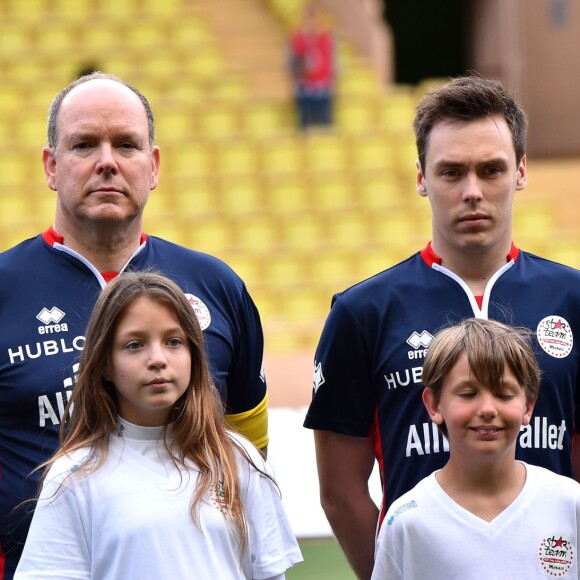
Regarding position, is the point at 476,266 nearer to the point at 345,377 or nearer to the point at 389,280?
the point at 389,280

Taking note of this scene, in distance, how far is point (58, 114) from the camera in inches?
118

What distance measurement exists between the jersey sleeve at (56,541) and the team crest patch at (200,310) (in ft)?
1.83

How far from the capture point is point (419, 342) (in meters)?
2.91

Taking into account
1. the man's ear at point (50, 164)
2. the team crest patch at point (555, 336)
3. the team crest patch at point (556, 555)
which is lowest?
the team crest patch at point (556, 555)

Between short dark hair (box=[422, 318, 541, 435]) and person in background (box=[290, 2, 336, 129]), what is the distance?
835cm

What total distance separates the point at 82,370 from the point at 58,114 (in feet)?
2.15

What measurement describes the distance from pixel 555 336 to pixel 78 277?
3.51 feet

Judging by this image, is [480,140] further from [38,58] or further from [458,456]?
[38,58]

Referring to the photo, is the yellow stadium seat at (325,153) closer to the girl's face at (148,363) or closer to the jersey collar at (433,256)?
the jersey collar at (433,256)

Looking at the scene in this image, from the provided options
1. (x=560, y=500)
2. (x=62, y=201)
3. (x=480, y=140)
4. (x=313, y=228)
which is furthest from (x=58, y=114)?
(x=313, y=228)

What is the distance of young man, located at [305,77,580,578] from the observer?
2877mm

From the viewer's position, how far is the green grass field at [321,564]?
5.25 m

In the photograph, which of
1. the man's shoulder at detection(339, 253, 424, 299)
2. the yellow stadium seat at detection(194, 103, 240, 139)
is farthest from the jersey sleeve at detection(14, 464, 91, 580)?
the yellow stadium seat at detection(194, 103, 240, 139)

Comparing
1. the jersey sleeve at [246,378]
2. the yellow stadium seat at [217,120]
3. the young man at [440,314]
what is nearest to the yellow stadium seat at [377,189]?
the yellow stadium seat at [217,120]
